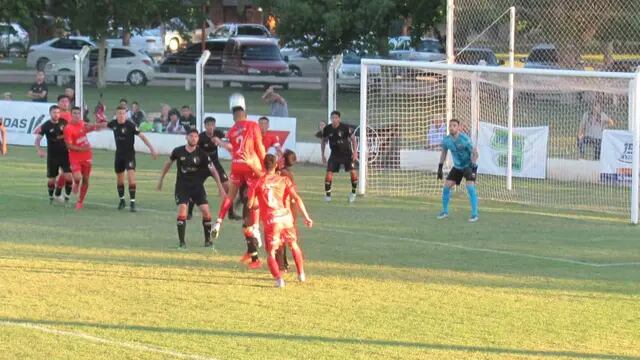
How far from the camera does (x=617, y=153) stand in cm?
2339

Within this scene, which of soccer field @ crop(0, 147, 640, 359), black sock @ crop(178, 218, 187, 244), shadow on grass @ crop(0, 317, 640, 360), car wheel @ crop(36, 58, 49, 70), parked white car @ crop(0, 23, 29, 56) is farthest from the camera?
parked white car @ crop(0, 23, 29, 56)

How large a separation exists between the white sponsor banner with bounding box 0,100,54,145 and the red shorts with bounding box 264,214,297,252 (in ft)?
66.4

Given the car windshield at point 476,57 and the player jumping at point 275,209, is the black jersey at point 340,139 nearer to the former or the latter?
the car windshield at point 476,57

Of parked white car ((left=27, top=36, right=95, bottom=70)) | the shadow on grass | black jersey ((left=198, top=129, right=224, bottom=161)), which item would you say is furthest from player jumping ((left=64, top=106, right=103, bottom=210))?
parked white car ((left=27, top=36, right=95, bottom=70))

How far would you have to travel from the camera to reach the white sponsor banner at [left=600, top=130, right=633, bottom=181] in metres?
23.1

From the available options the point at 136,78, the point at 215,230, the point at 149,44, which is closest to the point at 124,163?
the point at 215,230

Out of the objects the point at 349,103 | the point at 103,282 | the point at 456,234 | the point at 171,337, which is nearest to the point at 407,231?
the point at 456,234

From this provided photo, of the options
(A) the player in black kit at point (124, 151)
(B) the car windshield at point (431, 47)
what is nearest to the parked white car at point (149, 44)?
(B) the car windshield at point (431, 47)

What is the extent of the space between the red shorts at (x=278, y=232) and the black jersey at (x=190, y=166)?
3.10 meters

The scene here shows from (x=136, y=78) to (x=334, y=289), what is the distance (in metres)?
38.9

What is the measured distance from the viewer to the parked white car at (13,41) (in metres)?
63.4

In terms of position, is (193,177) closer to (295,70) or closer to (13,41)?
(295,70)

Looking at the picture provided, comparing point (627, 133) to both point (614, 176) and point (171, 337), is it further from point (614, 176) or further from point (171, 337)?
point (171, 337)

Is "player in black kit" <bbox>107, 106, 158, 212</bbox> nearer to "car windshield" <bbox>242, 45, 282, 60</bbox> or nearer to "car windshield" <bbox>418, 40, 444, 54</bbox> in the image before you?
"car windshield" <bbox>242, 45, 282, 60</bbox>
